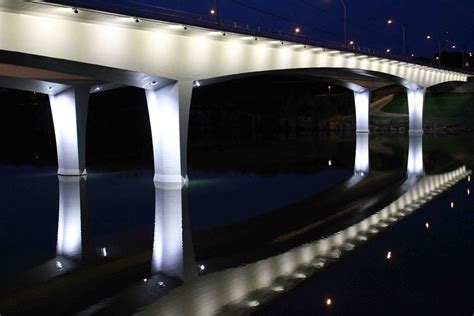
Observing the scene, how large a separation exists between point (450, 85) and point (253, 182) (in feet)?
254

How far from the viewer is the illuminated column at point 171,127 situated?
2327cm

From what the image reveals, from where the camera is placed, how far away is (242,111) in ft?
311

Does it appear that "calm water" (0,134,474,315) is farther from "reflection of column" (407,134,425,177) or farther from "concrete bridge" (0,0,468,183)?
"concrete bridge" (0,0,468,183)

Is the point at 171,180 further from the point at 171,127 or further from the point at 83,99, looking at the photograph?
the point at 83,99

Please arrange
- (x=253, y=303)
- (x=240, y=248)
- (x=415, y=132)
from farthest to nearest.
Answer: (x=415, y=132) → (x=240, y=248) → (x=253, y=303)

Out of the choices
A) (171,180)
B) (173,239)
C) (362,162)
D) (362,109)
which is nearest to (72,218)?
(173,239)

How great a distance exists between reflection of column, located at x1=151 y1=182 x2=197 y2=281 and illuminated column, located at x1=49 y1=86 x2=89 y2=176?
27.3 feet

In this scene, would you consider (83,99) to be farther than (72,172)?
No

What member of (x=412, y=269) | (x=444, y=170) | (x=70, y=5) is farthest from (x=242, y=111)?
(x=412, y=269)

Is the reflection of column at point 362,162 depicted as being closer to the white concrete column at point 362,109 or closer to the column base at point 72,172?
the column base at point 72,172

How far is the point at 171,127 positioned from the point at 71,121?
7036mm

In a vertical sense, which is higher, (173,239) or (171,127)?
(171,127)

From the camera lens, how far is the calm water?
8.77 meters

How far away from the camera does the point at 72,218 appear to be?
1673 cm
